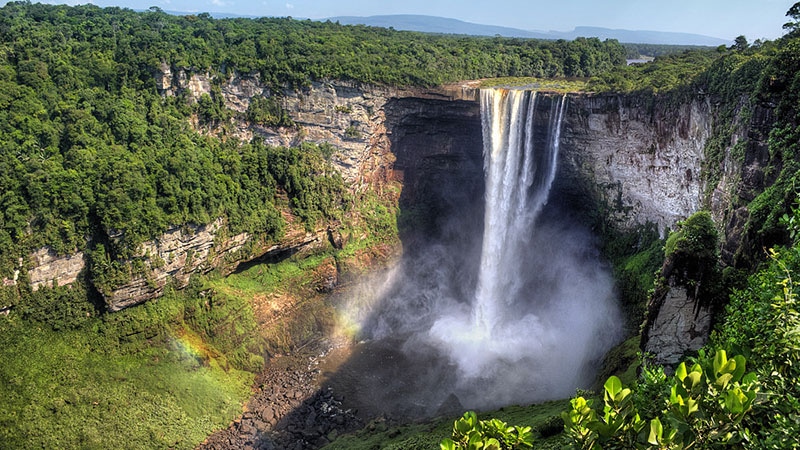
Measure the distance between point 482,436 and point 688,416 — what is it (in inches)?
88.7

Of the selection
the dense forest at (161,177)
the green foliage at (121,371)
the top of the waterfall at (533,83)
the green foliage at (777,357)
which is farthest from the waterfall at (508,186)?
the green foliage at (777,357)

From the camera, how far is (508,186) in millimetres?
34406

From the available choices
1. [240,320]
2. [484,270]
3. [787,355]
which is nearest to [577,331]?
[484,270]

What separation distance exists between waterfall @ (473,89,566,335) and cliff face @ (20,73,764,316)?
1.03 metres

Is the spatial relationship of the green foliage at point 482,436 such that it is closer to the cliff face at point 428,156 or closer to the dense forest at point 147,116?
the cliff face at point 428,156

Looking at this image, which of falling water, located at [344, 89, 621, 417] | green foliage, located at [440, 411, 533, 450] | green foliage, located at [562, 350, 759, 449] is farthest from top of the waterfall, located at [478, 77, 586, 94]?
green foliage, located at [562, 350, 759, 449]

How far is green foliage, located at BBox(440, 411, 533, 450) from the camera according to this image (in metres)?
6.26

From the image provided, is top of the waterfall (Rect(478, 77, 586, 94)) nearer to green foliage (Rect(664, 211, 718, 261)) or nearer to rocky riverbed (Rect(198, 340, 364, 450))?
rocky riverbed (Rect(198, 340, 364, 450))

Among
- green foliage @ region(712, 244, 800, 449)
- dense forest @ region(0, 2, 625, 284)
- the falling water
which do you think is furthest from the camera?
the falling water

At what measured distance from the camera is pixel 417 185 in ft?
127

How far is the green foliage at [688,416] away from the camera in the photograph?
5.54 m

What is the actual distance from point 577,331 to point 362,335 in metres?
12.2

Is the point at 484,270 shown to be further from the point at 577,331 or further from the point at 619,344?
the point at 619,344

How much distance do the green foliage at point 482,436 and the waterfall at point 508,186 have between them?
85.4ft
